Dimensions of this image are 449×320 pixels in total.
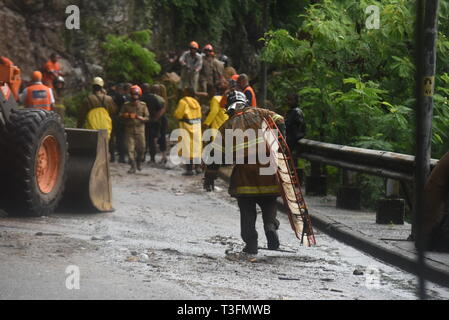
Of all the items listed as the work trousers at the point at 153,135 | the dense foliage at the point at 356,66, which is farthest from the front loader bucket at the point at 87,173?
the work trousers at the point at 153,135

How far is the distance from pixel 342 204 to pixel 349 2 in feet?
17.3

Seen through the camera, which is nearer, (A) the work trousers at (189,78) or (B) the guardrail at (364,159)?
(B) the guardrail at (364,159)

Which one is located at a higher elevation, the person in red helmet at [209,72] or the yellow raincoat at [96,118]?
the person in red helmet at [209,72]

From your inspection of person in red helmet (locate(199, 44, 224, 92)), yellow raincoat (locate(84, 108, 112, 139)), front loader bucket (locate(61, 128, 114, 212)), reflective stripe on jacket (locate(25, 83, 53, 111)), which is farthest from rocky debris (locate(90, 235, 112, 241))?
person in red helmet (locate(199, 44, 224, 92))

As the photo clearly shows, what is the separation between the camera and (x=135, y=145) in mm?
21234

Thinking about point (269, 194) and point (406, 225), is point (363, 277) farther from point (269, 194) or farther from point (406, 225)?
point (406, 225)

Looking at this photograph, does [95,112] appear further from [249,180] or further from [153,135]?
[249,180]

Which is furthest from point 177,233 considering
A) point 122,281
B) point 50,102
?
point 50,102

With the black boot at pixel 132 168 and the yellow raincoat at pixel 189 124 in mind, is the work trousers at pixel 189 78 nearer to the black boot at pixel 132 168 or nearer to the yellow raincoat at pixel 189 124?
the yellow raincoat at pixel 189 124

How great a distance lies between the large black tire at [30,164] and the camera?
40.7 feet

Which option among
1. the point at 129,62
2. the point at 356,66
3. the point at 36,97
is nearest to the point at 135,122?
the point at 36,97

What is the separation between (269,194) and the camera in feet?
36.1

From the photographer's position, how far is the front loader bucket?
13797mm

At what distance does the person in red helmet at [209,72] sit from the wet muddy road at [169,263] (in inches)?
380
